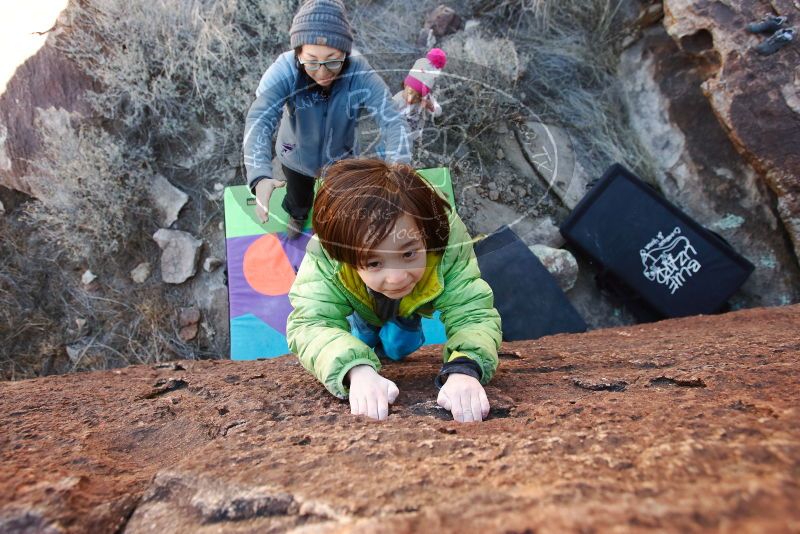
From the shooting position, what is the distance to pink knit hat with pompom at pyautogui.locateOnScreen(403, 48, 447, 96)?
2.66m

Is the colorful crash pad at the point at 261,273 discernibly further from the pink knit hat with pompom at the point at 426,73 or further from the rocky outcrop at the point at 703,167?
the rocky outcrop at the point at 703,167

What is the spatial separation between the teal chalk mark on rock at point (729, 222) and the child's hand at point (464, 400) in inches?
113

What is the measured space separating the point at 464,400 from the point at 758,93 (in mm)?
2884

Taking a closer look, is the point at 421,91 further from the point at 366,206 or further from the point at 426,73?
the point at 366,206

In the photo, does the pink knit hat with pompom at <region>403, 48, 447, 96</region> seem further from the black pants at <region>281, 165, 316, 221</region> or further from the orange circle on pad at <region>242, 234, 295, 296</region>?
the orange circle on pad at <region>242, 234, 295, 296</region>

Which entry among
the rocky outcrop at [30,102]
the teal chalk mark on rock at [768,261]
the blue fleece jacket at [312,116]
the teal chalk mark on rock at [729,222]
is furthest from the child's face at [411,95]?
the teal chalk mark on rock at [768,261]

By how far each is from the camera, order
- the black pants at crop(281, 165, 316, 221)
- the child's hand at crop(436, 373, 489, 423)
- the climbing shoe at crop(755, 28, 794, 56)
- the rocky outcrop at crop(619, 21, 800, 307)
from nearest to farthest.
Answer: the child's hand at crop(436, 373, 489, 423) < the black pants at crop(281, 165, 316, 221) < the climbing shoe at crop(755, 28, 794, 56) < the rocky outcrop at crop(619, 21, 800, 307)

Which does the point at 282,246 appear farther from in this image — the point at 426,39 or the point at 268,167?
the point at 426,39

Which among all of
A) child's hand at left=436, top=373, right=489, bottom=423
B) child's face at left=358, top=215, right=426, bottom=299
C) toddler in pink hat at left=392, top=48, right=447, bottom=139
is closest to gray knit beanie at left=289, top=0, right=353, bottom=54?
toddler in pink hat at left=392, top=48, right=447, bottom=139

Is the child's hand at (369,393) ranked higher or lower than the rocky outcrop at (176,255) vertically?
lower

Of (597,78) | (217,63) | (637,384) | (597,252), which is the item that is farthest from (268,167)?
(597,78)

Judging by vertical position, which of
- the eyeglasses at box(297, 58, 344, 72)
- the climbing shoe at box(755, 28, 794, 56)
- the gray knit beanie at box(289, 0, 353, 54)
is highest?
the climbing shoe at box(755, 28, 794, 56)

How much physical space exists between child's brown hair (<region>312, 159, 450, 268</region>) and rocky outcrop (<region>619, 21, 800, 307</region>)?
2.79m

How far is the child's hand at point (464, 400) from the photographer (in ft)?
3.42
